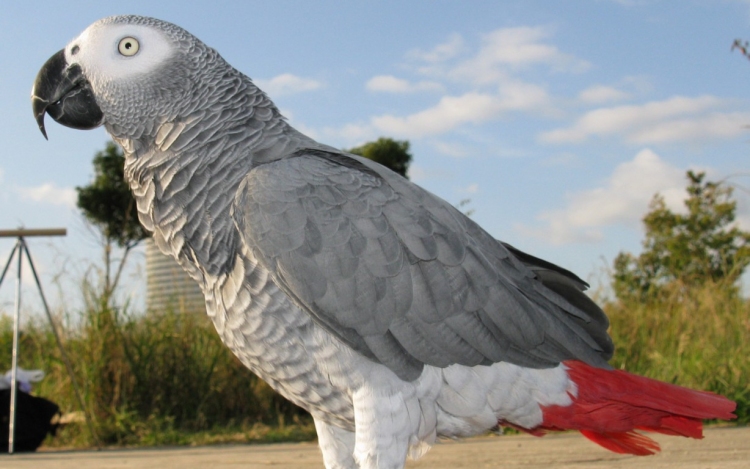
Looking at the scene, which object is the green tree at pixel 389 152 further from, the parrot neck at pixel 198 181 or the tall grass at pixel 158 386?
the parrot neck at pixel 198 181

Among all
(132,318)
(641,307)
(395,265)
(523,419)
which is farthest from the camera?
(641,307)

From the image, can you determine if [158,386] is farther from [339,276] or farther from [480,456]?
[339,276]

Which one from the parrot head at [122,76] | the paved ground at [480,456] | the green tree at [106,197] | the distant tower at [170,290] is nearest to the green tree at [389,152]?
the green tree at [106,197]

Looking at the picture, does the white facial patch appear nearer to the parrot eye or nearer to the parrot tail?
the parrot eye

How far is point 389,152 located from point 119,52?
16.0m

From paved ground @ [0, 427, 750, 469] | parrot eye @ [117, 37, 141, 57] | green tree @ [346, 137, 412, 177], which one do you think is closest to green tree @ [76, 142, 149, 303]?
green tree @ [346, 137, 412, 177]

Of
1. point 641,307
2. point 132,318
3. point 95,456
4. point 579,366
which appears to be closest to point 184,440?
point 95,456

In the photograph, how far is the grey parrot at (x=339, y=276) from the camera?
183 cm

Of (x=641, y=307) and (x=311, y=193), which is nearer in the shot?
(x=311, y=193)

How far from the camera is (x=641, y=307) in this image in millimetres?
6395

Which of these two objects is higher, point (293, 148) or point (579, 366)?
point (293, 148)

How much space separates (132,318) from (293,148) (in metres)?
3.98

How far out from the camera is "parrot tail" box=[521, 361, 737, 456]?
1982 mm

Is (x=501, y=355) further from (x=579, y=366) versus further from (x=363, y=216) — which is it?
(x=363, y=216)
